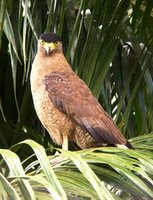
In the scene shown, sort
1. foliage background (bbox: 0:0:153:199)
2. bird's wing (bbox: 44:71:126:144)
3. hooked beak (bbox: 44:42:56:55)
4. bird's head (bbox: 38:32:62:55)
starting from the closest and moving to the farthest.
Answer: bird's wing (bbox: 44:71:126:144)
foliage background (bbox: 0:0:153:199)
bird's head (bbox: 38:32:62:55)
hooked beak (bbox: 44:42:56:55)

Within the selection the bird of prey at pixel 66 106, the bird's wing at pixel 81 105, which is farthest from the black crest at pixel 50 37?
the bird's wing at pixel 81 105

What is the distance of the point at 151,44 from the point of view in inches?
130

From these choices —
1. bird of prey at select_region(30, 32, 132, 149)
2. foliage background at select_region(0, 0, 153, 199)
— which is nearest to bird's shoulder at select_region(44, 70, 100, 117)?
bird of prey at select_region(30, 32, 132, 149)

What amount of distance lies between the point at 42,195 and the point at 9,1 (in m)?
1.48

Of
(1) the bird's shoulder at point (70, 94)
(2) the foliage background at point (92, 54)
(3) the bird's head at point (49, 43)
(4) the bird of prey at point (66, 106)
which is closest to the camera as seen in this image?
(4) the bird of prey at point (66, 106)

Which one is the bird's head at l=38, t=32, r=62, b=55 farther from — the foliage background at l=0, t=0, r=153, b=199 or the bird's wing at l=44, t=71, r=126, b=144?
the bird's wing at l=44, t=71, r=126, b=144

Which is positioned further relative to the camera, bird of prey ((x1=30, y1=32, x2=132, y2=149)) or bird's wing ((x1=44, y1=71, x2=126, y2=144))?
bird of prey ((x1=30, y1=32, x2=132, y2=149))

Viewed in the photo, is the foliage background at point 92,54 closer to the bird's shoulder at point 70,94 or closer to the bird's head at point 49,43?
the bird's head at point 49,43

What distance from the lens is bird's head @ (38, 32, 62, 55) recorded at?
315cm

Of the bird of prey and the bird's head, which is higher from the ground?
the bird's head

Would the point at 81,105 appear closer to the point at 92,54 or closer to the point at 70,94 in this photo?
the point at 70,94

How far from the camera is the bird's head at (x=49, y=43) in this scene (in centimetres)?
315

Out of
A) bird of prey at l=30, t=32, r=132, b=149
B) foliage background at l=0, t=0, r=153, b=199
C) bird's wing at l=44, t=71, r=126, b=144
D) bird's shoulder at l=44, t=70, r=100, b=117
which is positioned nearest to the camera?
bird's wing at l=44, t=71, r=126, b=144

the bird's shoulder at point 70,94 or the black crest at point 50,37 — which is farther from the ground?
the black crest at point 50,37
